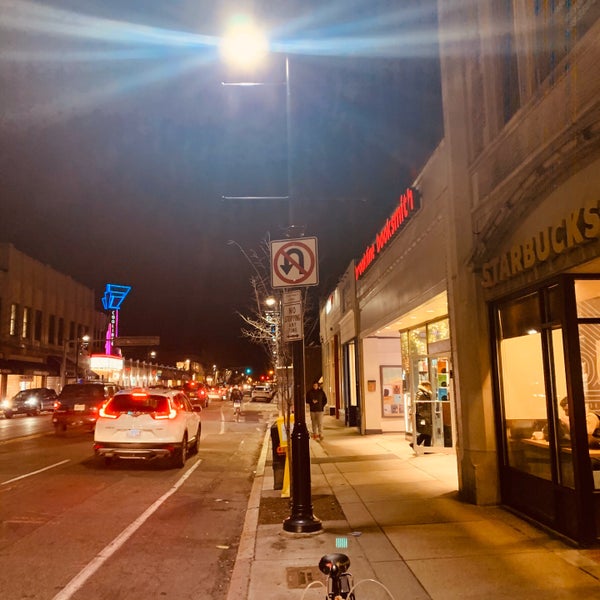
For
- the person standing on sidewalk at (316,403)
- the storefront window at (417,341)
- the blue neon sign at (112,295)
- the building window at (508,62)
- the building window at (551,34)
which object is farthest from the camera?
the blue neon sign at (112,295)

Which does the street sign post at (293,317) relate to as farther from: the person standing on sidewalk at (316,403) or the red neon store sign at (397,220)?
the person standing on sidewalk at (316,403)

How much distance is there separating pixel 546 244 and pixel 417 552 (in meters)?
3.65

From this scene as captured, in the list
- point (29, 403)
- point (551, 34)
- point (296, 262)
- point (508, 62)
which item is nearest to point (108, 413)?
point (296, 262)

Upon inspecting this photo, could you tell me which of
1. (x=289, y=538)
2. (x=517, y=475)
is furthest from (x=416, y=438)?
(x=289, y=538)

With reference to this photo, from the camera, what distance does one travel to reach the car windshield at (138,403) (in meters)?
13.0

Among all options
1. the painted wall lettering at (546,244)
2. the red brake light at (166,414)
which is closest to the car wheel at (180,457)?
the red brake light at (166,414)

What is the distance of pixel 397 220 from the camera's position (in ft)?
43.1

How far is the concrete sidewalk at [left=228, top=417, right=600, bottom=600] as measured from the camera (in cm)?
520

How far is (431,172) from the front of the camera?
1074 centimetres

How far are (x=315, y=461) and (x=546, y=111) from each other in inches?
366

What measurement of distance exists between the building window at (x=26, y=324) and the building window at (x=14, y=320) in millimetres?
966

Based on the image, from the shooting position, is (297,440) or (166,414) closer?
(297,440)

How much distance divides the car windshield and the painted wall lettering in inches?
311

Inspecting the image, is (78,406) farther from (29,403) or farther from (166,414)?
(29,403)
